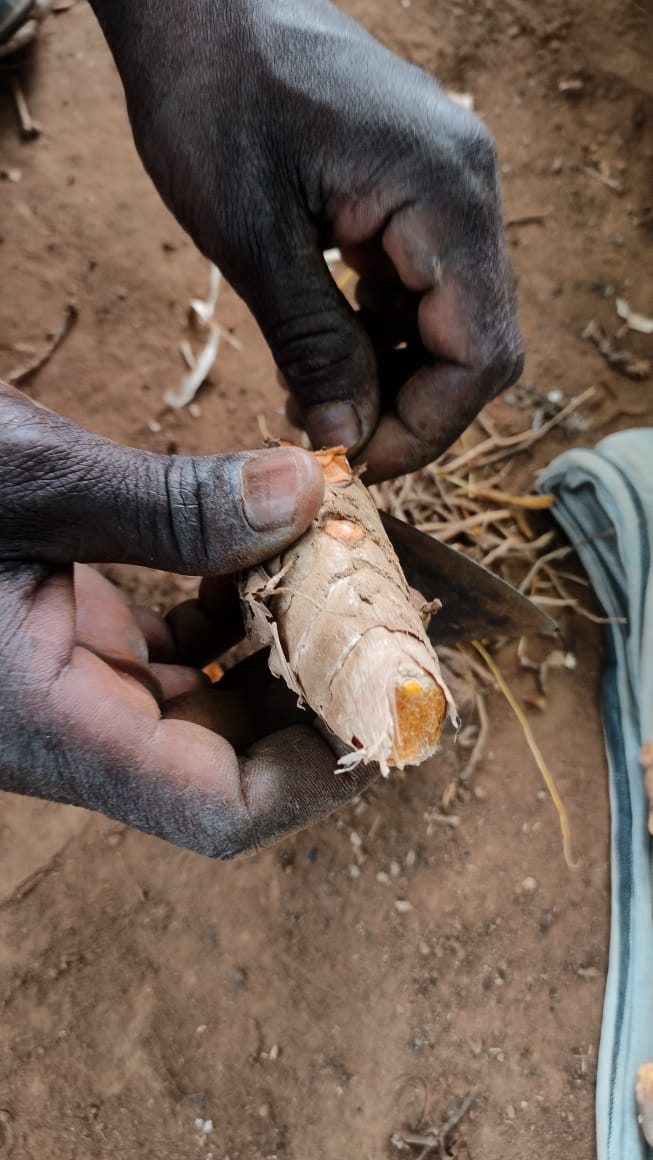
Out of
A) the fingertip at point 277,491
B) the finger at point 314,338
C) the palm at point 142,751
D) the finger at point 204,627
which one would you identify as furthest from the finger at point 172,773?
the finger at point 314,338

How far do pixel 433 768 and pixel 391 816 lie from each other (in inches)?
7.2

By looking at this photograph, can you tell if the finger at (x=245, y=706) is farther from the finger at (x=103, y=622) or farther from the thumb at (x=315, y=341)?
the thumb at (x=315, y=341)

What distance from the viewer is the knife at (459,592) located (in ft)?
6.77

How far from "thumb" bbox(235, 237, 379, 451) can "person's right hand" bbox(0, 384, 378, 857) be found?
34 cm

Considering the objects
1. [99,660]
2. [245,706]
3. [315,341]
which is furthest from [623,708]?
[99,660]

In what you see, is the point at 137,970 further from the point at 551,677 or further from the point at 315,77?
the point at 315,77

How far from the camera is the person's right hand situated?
1483mm

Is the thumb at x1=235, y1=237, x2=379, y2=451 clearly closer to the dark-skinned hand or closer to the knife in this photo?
the dark-skinned hand

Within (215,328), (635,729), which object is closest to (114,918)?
(635,729)

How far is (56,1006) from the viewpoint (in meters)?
2.23

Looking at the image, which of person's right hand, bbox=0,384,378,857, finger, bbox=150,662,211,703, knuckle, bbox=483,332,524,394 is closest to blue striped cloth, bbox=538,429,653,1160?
knuckle, bbox=483,332,524,394

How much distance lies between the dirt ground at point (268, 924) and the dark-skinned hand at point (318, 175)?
3.29 feet

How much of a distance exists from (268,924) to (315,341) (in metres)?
1.53

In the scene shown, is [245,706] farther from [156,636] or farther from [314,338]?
[314,338]
